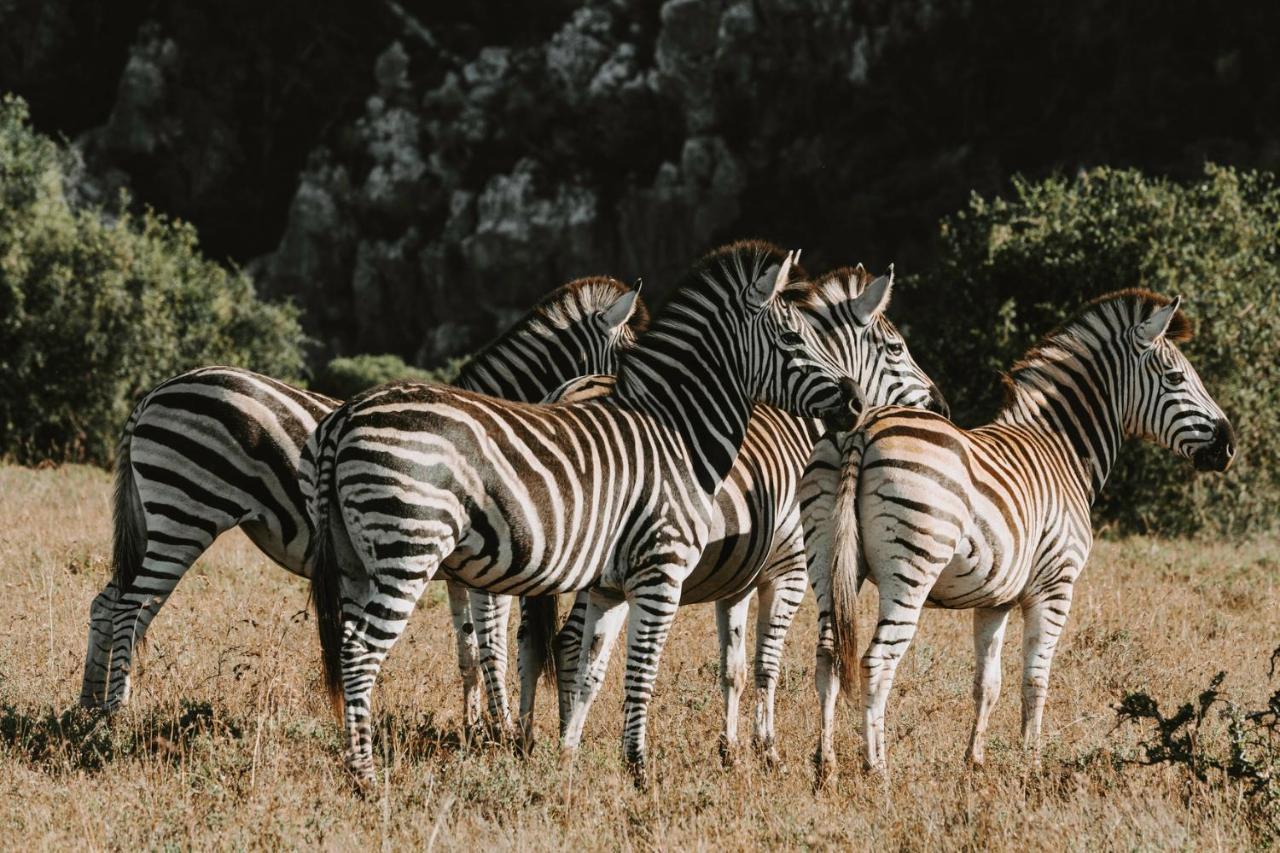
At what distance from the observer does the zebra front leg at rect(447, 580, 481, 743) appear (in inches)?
305

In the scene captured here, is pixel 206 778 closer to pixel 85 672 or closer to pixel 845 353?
pixel 85 672

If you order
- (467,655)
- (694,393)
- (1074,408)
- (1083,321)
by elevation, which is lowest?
(467,655)

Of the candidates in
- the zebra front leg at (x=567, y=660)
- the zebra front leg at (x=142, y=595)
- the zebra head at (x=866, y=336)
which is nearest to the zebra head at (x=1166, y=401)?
the zebra head at (x=866, y=336)

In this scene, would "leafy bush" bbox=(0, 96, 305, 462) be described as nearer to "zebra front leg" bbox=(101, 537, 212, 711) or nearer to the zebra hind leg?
"zebra front leg" bbox=(101, 537, 212, 711)

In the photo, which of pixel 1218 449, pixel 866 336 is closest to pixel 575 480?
pixel 866 336

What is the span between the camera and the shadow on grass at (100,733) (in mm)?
6219

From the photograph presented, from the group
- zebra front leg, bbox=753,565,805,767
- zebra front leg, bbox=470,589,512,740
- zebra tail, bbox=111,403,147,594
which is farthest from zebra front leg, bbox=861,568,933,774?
zebra tail, bbox=111,403,147,594

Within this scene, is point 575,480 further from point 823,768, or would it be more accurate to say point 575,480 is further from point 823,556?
point 823,768

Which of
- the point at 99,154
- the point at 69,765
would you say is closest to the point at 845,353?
the point at 69,765

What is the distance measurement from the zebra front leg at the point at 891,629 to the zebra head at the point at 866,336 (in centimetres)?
147

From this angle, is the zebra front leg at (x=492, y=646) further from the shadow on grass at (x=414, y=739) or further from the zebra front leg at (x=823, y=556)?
the zebra front leg at (x=823, y=556)

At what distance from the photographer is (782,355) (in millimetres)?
6941

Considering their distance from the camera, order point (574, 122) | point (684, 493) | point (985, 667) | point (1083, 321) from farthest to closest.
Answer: point (574, 122)
point (1083, 321)
point (985, 667)
point (684, 493)

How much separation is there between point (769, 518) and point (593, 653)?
1.39 m
